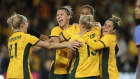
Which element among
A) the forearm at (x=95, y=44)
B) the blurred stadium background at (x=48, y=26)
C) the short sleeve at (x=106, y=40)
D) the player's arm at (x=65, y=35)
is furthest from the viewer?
the blurred stadium background at (x=48, y=26)

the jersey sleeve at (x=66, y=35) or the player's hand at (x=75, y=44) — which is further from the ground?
the jersey sleeve at (x=66, y=35)

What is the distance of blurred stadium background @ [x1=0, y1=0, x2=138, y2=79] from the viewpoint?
30.7 ft

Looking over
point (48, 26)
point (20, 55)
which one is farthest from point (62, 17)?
point (48, 26)

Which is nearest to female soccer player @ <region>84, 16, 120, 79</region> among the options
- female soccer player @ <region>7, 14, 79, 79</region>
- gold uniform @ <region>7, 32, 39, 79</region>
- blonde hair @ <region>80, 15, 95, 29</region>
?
blonde hair @ <region>80, 15, 95, 29</region>

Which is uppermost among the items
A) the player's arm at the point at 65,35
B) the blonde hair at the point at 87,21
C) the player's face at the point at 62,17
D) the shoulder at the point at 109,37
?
the player's face at the point at 62,17

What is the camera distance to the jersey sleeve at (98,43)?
4980 mm

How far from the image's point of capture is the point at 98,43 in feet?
16.5

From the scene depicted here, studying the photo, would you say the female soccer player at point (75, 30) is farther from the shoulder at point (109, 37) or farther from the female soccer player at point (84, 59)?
the female soccer player at point (84, 59)

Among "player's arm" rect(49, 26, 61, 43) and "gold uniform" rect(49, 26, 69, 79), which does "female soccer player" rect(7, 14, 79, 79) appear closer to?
"player's arm" rect(49, 26, 61, 43)

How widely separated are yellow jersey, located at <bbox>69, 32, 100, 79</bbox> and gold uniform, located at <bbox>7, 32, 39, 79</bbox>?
2.24 feet

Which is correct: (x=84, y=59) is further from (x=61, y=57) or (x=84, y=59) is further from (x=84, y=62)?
(x=61, y=57)

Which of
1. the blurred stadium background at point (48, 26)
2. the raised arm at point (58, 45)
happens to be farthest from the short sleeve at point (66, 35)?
the blurred stadium background at point (48, 26)

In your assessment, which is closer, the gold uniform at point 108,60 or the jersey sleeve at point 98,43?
the jersey sleeve at point 98,43

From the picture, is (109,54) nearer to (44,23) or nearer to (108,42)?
(108,42)
